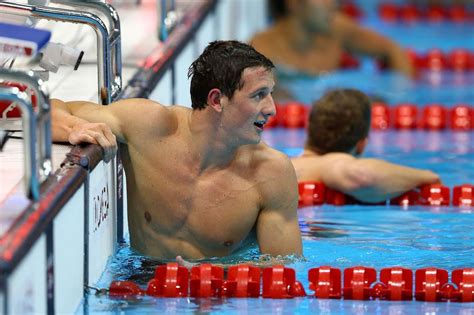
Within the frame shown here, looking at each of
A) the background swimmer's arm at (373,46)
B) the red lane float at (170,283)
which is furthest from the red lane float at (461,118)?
the red lane float at (170,283)

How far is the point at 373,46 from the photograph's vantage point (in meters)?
9.01

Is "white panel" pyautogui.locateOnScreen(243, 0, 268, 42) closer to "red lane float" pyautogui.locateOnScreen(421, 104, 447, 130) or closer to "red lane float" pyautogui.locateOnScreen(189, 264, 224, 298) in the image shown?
"red lane float" pyautogui.locateOnScreen(421, 104, 447, 130)

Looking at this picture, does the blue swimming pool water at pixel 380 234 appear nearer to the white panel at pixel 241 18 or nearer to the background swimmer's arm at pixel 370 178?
the background swimmer's arm at pixel 370 178

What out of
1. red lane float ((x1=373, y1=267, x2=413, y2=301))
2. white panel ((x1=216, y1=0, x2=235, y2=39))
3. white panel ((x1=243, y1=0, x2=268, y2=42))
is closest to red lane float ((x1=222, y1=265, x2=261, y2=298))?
red lane float ((x1=373, y1=267, x2=413, y2=301))

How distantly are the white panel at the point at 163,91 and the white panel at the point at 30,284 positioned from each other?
211 centimetres

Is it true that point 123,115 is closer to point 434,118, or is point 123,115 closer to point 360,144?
point 360,144

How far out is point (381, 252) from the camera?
14.4 feet

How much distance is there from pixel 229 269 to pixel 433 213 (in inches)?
67.0

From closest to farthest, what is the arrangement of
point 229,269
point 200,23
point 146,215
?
point 229,269 < point 146,215 < point 200,23

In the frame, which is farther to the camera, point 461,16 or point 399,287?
point 461,16

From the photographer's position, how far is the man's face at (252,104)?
376 cm

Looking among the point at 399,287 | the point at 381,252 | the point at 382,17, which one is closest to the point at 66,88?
the point at 381,252

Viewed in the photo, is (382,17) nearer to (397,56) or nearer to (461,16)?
(461,16)

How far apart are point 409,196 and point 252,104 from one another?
1.78 m
